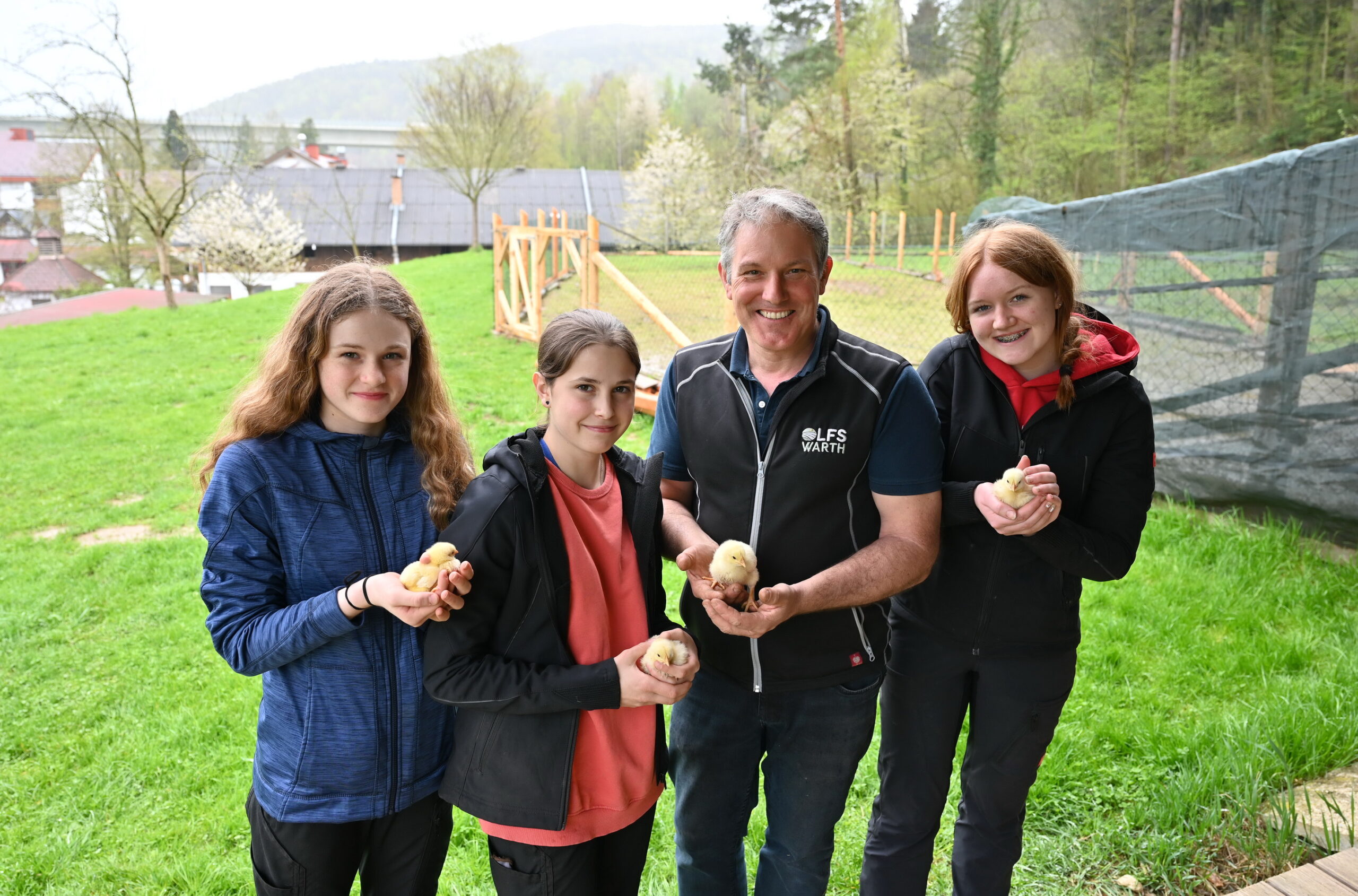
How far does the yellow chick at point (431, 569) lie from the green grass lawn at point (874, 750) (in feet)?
5.97

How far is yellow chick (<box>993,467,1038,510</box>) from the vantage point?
1.95 m

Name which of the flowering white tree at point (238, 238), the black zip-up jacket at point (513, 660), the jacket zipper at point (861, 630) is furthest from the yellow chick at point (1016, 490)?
the flowering white tree at point (238, 238)

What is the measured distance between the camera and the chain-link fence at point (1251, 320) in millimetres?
5070

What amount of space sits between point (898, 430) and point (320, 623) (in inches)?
55.0

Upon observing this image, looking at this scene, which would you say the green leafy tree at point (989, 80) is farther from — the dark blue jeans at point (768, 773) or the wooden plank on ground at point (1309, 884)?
the dark blue jeans at point (768, 773)

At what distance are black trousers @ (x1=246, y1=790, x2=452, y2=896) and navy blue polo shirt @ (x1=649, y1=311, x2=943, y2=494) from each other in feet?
4.10

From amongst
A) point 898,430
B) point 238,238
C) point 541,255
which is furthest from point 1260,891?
point 238,238

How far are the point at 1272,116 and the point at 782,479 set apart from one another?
85.4ft

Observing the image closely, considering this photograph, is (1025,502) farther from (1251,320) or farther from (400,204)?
(400,204)

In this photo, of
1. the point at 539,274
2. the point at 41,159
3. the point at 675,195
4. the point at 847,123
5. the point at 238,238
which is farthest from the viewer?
the point at 41,159

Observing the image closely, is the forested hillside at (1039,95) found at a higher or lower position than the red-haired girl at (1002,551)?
higher

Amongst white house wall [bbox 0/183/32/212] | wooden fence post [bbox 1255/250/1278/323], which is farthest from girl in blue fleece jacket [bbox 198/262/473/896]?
white house wall [bbox 0/183/32/212]

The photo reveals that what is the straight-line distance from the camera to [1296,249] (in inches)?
206

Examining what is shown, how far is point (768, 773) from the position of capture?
2.22 metres
